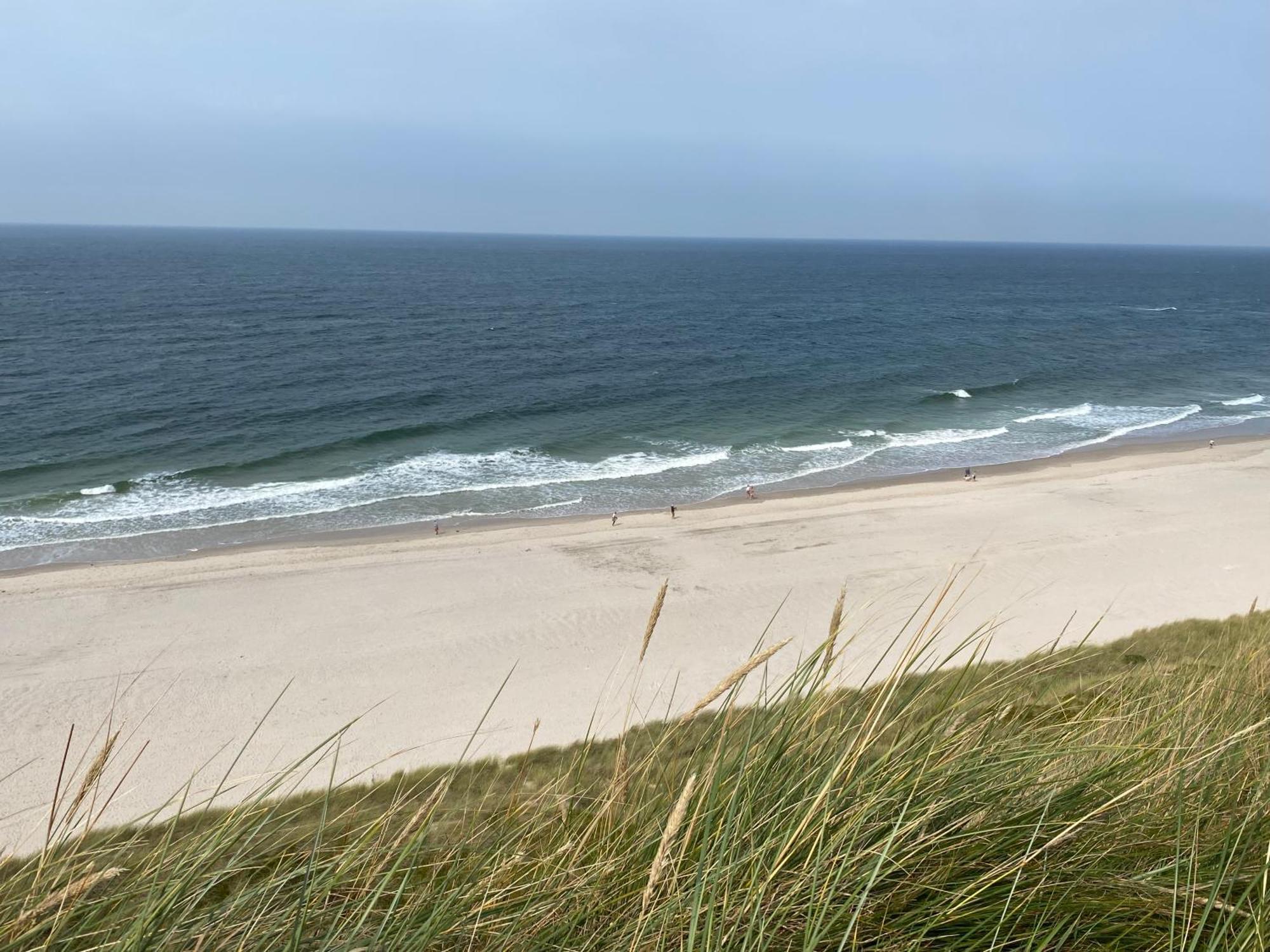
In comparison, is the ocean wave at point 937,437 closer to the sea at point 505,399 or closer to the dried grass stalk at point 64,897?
the sea at point 505,399

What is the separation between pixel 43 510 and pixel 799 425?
2807cm

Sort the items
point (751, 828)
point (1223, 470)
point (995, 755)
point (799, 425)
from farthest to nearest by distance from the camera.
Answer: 1. point (799, 425)
2. point (1223, 470)
3. point (995, 755)
4. point (751, 828)

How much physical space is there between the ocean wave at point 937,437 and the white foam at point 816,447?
179 cm

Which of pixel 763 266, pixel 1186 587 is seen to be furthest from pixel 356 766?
pixel 763 266

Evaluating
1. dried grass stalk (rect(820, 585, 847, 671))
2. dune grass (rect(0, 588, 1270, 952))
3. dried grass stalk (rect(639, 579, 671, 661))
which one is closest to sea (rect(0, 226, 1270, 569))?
dune grass (rect(0, 588, 1270, 952))

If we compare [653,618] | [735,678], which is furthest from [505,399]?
[735,678]

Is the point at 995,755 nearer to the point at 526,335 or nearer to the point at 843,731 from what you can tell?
the point at 843,731

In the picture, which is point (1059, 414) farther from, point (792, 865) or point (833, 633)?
point (792, 865)

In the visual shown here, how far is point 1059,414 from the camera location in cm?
4066

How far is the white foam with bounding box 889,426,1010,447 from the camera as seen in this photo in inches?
1388

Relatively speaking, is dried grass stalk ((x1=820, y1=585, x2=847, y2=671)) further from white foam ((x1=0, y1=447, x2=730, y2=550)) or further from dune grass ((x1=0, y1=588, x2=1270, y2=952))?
white foam ((x1=0, y1=447, x2=730, y2=550))

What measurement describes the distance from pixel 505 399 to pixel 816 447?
48.4 ft

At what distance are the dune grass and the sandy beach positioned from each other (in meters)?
7.61

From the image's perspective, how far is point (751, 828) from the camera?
2.36 metres
